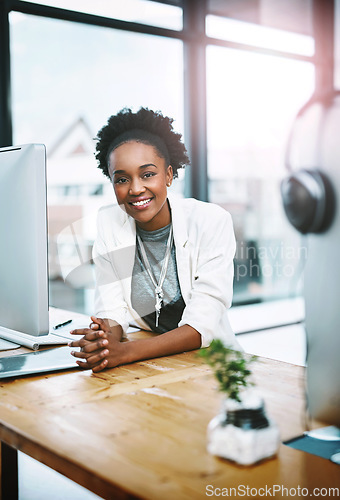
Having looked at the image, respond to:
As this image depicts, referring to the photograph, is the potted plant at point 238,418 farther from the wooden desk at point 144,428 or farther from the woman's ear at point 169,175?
the woman's ear at point 169,175

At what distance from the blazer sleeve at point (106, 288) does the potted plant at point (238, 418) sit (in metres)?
0.92

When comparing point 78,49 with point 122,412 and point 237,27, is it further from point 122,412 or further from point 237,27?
point 122,412

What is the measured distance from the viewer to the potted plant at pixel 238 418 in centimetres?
79

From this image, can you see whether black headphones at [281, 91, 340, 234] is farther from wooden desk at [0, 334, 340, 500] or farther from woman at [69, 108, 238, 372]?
woman at [69, 108, 238, 372]

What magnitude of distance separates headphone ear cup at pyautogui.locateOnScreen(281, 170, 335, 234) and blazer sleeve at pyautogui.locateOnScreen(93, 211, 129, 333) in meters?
1.02

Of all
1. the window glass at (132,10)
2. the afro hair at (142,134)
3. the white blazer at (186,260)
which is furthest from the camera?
the window glass at (132,10)

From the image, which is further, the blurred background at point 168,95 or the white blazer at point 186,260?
the blurred background at point 168,95

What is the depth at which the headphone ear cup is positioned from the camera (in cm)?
76

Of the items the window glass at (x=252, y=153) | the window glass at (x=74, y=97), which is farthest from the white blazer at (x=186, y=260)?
the window glass at (x=252, y=153)

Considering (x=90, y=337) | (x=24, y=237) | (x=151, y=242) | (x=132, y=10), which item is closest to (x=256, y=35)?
(x=132, y=10)

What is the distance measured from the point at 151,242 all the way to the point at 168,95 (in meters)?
2.59

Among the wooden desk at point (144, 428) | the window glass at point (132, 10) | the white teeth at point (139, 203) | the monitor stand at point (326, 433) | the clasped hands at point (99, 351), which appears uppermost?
the window glass at point (132, 10)

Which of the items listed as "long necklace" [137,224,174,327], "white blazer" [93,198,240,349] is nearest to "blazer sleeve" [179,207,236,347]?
"white blazer" [93,198,240,349]

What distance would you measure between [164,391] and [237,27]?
13.2 feet
